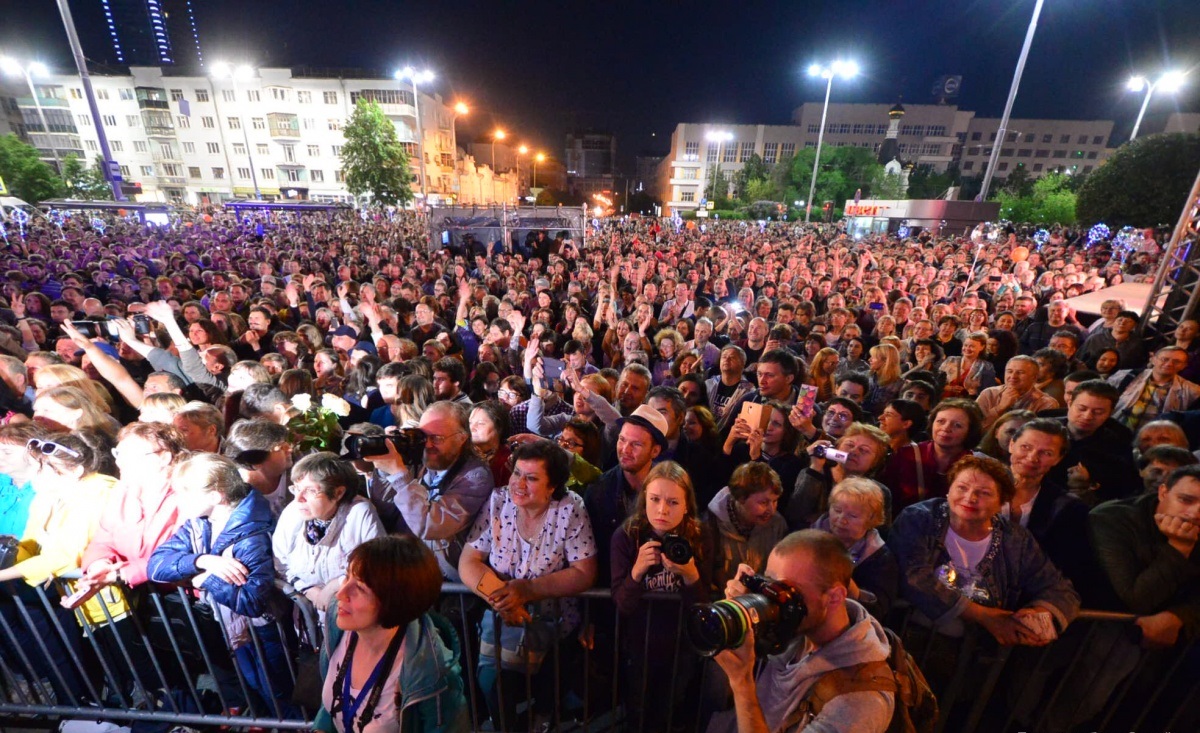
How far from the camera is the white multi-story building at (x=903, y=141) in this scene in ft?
260

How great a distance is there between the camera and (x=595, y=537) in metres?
2.90

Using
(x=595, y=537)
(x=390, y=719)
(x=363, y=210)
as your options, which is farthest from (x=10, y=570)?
(x=363, y=210)

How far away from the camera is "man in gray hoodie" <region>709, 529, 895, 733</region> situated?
5.16 feet

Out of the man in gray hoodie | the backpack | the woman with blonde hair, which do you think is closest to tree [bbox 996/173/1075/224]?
the woman with blonde hair

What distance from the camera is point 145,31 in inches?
4803

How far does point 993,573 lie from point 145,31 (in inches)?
7274

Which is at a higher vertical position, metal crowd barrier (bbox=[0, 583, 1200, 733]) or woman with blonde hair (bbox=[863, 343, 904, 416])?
woman with blonde hair (bbox=[863, 343, 904, 416])

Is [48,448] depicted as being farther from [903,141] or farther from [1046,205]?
[903,141]

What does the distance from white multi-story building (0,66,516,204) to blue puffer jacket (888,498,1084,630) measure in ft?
199

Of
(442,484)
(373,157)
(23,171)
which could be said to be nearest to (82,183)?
(23,171)

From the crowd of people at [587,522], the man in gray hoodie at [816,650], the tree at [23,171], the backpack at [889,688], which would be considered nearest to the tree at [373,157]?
the tree at [23,171]

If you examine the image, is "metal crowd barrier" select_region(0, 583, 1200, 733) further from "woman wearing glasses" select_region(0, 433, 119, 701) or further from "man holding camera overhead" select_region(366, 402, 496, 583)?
"man holding camera overhead" select_region(366, 402, 496, 583)

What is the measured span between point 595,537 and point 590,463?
2.42ft

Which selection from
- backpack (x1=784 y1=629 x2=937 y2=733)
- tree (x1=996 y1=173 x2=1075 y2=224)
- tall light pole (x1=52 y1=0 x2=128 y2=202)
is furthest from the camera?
tree (x1=996 y1=173 x2=1075 y2=224)
